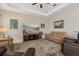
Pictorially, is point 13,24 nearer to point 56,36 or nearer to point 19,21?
point 19,21

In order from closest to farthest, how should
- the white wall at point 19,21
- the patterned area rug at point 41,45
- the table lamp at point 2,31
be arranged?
the white wall at point 19,21, the table lamp at point 2,31, the patterned area rug at point 41,45

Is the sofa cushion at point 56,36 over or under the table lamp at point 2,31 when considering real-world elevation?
under

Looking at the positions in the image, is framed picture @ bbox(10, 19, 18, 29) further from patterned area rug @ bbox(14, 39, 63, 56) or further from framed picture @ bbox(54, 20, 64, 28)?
framed picture @ bbox(54, 20, 64, 28)

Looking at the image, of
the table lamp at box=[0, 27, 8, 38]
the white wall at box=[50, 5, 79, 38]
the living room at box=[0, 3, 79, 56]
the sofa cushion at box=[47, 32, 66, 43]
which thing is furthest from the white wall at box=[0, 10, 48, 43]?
the white wall at box=[50, 5, 79, 38]

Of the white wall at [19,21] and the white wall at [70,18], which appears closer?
the white wall at [19,21]

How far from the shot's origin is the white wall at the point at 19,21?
2.31 m

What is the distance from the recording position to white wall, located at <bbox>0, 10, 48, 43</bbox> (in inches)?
91.0

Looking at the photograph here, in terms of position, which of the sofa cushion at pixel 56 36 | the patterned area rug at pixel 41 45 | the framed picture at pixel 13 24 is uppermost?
the framed picture at pixel 13 24

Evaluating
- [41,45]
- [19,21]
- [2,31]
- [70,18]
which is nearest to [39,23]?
[19,21]

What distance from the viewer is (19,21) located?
2.43 meters

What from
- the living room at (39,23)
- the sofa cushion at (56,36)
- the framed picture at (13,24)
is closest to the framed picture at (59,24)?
the living room at (39,23)

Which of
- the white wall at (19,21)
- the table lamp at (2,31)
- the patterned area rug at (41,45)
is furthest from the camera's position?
the patterned area rug at (41,45)

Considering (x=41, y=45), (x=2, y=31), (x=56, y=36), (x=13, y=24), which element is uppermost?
(x=13, y=24)

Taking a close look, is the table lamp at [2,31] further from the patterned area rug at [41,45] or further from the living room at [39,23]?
the patterned area rug at [41,45]
